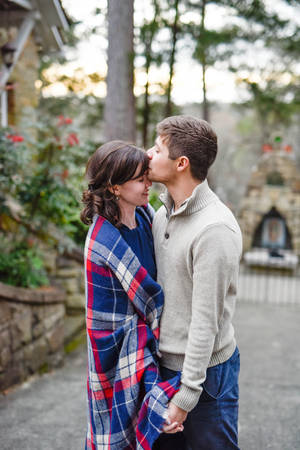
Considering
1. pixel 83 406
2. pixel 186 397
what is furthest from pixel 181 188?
pixel 83 406

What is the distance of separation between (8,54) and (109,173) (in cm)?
496

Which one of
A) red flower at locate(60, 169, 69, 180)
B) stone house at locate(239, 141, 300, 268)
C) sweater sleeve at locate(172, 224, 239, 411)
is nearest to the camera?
sweater sleeve at locate(172, 224, 239, 411)

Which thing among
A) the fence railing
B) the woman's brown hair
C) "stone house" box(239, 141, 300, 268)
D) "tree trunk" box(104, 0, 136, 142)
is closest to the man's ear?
the woman's brown hair

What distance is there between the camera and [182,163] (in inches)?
60.2

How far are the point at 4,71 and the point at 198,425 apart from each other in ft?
17.3

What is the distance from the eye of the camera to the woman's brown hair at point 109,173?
60.7 inches

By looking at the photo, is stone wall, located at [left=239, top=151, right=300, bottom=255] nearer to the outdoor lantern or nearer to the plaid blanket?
the outdoor lantern

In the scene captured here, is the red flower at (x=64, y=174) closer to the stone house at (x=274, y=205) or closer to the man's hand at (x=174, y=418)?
the man's hand at (x=174, y=418)

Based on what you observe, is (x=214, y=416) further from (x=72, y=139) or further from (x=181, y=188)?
(x=72, y=139)

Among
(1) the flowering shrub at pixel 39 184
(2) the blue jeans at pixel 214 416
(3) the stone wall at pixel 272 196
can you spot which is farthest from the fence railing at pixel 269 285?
(2) the blue jeans at pixel 214 416

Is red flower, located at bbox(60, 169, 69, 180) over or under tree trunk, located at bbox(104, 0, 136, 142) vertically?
under

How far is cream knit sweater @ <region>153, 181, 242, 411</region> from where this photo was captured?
1.39 metres

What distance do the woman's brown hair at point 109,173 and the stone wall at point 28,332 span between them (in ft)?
5.83

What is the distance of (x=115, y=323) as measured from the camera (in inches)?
58.8
